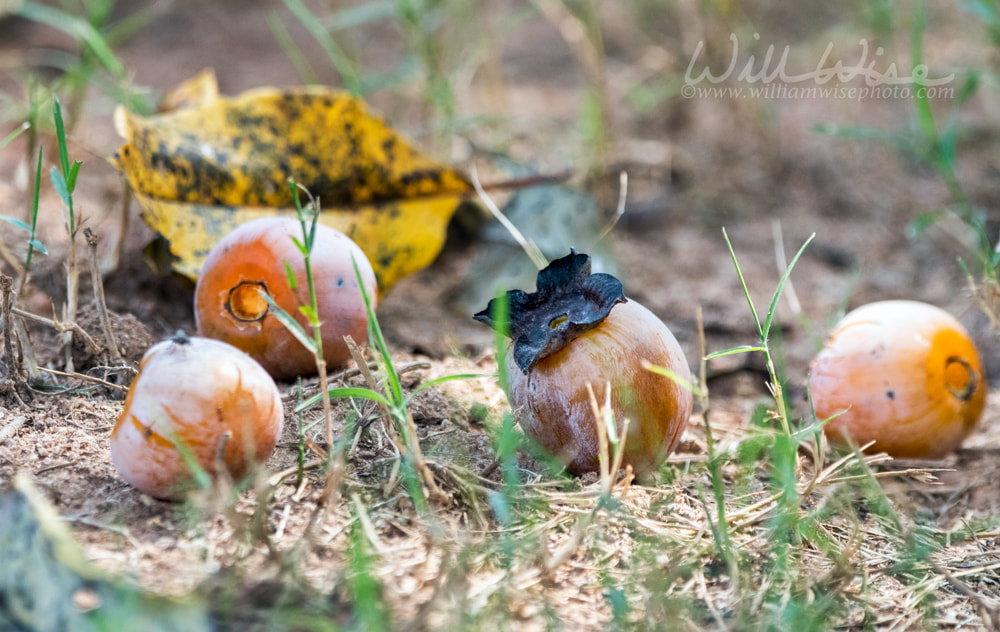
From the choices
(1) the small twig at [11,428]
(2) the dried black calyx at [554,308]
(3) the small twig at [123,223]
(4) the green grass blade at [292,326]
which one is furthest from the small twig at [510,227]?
(1) the small twig at [11,428]

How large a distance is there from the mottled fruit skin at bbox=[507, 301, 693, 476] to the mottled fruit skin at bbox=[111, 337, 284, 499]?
42 cm

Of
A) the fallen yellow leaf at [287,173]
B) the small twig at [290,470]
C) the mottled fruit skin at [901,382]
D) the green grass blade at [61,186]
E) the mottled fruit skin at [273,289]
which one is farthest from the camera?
the fallen yellow leaf at [287,173]

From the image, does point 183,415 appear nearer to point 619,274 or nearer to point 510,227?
point 510,227

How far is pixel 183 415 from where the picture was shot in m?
1.13

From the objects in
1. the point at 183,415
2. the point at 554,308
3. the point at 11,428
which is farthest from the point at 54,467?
the point at 554,308

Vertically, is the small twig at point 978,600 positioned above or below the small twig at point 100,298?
below

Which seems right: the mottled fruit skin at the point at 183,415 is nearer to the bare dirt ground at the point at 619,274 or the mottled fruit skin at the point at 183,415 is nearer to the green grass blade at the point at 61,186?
the bare dirt ground at the point at 619,274

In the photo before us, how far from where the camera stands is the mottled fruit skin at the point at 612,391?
1.31m

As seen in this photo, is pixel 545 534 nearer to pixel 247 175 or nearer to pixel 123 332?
pixel 123 332

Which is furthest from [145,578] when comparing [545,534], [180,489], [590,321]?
[590,321]

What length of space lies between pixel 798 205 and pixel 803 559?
2.15 meters

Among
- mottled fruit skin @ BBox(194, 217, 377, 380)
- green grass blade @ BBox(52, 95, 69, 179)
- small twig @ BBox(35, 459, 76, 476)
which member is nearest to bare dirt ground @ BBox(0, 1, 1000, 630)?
small twig @ BBox(35, 459, 76, 476)

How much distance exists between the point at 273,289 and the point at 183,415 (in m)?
0.40

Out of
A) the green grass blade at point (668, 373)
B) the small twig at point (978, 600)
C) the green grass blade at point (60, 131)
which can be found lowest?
the small twig at point (978, 600)
